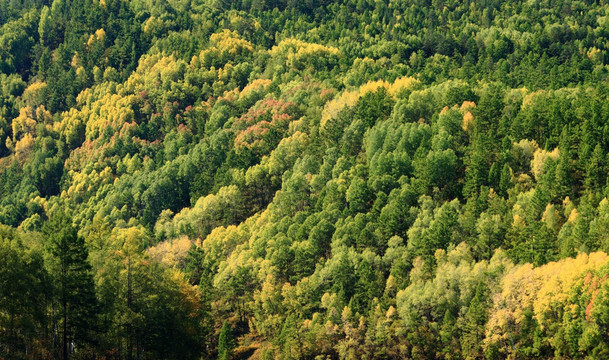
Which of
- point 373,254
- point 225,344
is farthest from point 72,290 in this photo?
point 373,254

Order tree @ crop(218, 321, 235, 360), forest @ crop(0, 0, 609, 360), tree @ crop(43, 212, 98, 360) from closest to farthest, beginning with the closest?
tree @ crop(43, 212, 98, 360) < forest @ crop(0, 0, 609, 360) < tree @ crop(218, 321, 235, 360)

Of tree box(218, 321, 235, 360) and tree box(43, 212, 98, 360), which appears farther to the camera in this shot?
tree box(218, 321, 235, 360)

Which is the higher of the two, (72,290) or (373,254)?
(72,290)

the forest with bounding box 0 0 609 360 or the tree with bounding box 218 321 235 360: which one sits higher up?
the forest with bounding box 0 0 609 360

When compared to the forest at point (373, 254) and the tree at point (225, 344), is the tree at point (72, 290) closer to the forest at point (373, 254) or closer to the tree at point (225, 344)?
the forest at point (373, 254)

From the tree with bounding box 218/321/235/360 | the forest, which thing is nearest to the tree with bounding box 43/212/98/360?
the forest

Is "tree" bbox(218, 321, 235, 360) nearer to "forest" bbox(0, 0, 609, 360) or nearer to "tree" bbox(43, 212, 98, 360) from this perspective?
"forest" bbox(0, 0, 609, 360)

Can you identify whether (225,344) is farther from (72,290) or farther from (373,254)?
(72,290)

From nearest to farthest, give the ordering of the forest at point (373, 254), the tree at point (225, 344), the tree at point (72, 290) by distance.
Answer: the tree at point (72, 290), the forest at point (373, 254), the tree at point (225, 344)

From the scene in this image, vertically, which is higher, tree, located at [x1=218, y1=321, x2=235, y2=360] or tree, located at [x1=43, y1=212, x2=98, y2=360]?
tree, located at [x1=43, y1=212, x2=98, y2=360]

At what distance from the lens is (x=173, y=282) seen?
111m

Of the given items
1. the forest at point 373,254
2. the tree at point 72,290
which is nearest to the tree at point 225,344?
the forest at point 373,254

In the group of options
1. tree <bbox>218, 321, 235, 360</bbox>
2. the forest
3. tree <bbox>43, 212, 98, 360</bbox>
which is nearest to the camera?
Answer: tree <bbox>43, 212, 98, 360</bbox>

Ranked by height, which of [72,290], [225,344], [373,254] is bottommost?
[225,344]
